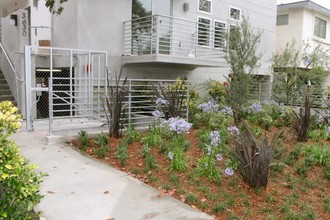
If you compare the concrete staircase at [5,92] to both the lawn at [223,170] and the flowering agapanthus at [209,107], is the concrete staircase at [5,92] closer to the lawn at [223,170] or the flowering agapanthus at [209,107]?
the lawn at [223,170]

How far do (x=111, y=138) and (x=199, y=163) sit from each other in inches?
108

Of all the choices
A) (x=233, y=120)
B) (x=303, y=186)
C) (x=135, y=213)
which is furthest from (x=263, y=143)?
(x=233, y=120)

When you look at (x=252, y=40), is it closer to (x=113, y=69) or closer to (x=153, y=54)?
(x=153, y=54)

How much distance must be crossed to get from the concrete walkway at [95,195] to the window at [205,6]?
1000cm

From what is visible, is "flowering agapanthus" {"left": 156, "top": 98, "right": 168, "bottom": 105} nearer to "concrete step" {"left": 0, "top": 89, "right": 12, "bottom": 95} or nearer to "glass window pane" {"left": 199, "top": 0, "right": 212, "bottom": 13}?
"concrete step" {"left": 0, "top": 89, "right": 12, "bottom": 95}

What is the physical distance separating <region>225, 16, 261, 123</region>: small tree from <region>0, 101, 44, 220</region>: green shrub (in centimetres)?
702

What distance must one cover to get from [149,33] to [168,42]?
77 centimetres

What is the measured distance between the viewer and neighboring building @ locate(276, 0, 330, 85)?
21141mm

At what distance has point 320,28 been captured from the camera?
22953 millimetres

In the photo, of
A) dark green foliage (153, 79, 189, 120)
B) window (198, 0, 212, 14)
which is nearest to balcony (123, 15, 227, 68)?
window (198, 0, 212, 14)

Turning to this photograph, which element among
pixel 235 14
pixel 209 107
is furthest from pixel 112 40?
pixel 235 14

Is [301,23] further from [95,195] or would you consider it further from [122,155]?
[95,195]

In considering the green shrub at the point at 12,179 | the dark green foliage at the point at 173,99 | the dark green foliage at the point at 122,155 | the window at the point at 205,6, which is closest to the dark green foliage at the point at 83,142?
the dark green foliage at the point at 122,155

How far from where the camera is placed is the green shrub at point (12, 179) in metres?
2.74
